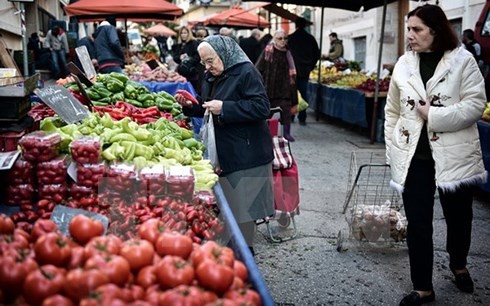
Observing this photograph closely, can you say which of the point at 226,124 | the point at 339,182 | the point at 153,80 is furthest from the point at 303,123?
the point at 226,124

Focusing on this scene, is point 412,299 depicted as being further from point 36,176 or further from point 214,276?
point 36,176

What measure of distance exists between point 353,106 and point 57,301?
10.3 m

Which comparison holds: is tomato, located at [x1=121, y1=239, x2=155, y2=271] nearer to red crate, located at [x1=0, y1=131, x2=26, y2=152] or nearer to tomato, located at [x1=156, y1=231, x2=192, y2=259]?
tomato, located at [x1=156, y1=231, x2=192, y2=259]

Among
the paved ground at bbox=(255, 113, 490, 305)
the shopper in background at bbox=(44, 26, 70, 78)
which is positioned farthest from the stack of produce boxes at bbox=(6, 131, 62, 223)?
the shopper in background at bbox=(44, 26, 70, 78)

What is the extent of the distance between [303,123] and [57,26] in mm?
10772

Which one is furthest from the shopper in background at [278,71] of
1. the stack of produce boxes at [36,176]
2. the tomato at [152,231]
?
the tomato at [152,231]

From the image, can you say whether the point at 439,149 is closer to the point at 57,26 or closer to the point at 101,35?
the point at 101,35

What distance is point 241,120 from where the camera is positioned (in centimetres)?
406

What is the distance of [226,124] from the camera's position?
13.8ft

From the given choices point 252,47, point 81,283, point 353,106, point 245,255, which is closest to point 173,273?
point 81,283

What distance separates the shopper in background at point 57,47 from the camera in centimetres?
1862

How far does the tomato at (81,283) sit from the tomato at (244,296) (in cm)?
42

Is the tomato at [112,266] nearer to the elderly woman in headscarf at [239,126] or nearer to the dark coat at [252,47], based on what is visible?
the elderly woman in headscarf at [239,126]

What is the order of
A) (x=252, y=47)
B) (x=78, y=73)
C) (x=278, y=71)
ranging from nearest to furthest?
(x=78, y=73)
(x=278, y=71)
(x=252, y=47)
